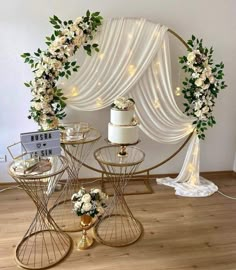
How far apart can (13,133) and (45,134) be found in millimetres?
1175

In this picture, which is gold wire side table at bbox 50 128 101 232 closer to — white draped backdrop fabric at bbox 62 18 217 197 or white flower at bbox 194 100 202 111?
white draped backdrop fabric at bbox 62 18 217 197

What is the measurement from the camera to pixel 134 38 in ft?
9.23

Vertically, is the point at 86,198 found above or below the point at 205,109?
below

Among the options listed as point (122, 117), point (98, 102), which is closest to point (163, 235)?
point (122, 117)

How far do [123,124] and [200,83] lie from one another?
0.95m

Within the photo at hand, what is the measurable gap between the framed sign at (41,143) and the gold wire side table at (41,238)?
126 mm

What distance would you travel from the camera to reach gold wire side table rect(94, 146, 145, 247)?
226 cm

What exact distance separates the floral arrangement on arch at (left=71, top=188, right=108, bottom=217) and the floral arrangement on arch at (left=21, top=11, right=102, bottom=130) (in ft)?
2.76

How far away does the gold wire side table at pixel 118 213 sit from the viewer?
89.0 inches

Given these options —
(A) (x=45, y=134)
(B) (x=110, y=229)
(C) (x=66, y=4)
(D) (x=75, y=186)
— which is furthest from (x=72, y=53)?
(B) (x=110, y=229)

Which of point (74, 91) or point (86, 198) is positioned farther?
point (74, 91)

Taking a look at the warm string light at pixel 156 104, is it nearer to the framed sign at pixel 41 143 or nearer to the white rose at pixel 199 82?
the white rose at pixel 199 82

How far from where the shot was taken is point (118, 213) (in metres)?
2.64

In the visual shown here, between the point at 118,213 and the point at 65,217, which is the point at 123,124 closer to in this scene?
the point at 118,213
